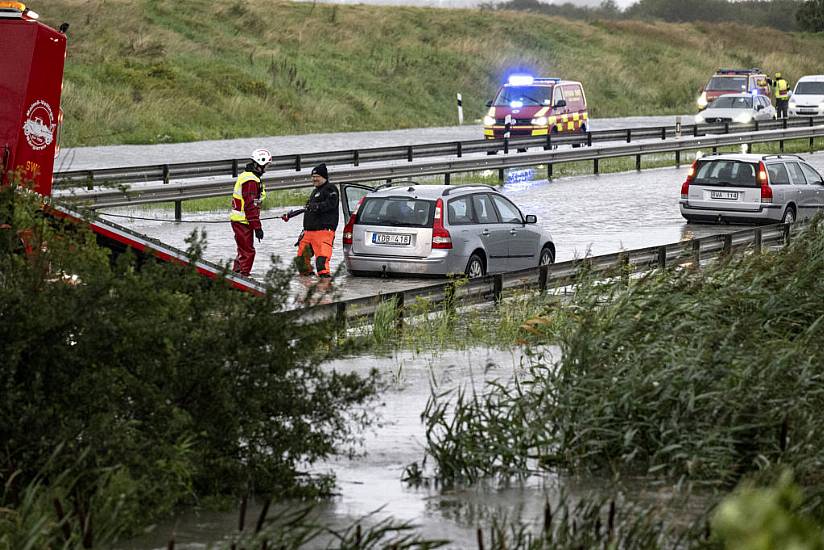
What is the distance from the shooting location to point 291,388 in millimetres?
8141

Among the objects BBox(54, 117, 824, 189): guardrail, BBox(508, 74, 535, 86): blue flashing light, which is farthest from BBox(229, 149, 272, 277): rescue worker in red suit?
BBox(508, 74, 535, 86): blue flashing light

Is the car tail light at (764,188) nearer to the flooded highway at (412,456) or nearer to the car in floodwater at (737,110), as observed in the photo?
the flooded highway at (412,456)

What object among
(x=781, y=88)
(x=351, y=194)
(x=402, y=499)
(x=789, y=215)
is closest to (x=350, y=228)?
(x=351, y=194)

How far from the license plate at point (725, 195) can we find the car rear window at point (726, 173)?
14 cm

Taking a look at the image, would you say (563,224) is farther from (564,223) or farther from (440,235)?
(440,235)

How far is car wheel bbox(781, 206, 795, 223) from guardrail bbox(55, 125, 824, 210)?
27.6 ft

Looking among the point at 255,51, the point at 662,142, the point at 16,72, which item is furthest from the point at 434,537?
the point at 255,51

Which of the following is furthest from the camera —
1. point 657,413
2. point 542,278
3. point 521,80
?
point 521,80

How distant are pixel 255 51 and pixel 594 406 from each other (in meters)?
55.4

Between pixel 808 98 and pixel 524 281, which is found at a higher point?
pixel 808 98

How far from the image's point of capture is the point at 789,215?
25.0m

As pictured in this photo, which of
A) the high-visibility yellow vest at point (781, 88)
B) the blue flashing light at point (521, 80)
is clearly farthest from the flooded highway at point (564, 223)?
the high-visibility yellow vest at point (781, 88)

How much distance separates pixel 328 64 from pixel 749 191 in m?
40.5

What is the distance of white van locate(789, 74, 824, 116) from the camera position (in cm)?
5612
